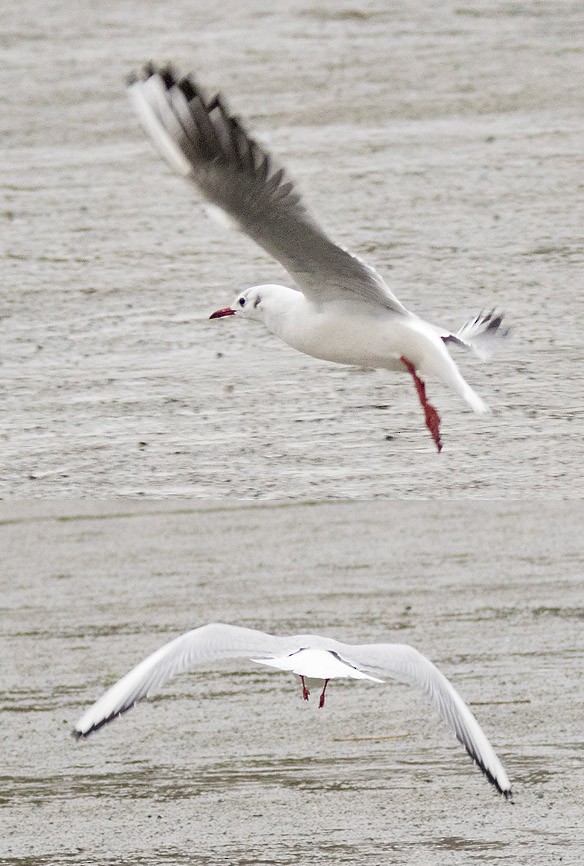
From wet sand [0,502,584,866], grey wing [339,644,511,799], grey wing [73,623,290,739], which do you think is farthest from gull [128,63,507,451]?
grey wing [73,623,290,739]

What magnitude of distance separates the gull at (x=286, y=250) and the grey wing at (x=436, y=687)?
871mm

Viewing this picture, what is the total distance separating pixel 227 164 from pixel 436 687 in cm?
145

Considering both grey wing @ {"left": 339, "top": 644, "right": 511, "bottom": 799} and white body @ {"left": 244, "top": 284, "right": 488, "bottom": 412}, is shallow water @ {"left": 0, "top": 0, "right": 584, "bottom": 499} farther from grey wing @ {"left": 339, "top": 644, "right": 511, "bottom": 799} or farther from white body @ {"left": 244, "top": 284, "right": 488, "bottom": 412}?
grey wing @ {"left": 339, "top": 644, "right": 511, "bottom": 799}

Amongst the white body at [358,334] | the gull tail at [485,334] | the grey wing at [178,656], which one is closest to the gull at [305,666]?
the grey wing at [178,656]

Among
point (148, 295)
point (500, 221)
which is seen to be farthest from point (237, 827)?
point (500, 221)

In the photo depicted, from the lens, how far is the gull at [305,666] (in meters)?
4.22

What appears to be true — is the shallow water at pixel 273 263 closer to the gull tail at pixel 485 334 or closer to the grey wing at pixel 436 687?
the gull tail at pixel 485 334

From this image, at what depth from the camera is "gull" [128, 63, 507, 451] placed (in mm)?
4523

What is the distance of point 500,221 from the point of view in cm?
921

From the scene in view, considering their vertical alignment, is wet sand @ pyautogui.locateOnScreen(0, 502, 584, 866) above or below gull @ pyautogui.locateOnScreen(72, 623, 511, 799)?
below

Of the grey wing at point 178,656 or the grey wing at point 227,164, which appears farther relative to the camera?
the grey wing at point 227,164

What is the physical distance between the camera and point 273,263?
8.81 m

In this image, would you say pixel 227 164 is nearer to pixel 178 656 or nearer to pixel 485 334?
pixel 178 656

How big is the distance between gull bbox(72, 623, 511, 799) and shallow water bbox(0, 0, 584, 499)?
239 centimetres
